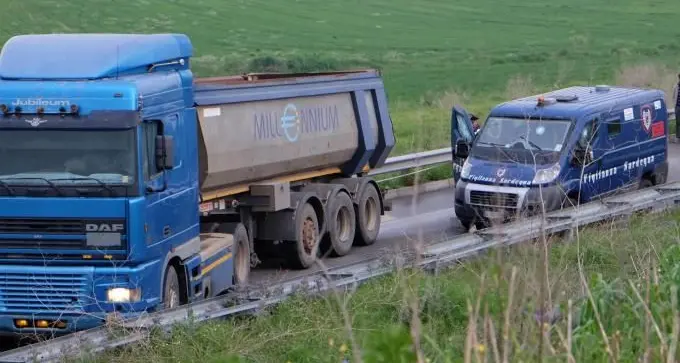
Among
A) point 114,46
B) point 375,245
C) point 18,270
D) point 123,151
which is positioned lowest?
point 375,245

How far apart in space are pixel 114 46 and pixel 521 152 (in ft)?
26.2

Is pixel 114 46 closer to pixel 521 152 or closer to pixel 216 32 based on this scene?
pixel 521 152

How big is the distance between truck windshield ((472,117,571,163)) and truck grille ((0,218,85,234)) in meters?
8.46

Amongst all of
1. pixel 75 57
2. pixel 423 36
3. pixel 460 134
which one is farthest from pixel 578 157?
pixel 423 36

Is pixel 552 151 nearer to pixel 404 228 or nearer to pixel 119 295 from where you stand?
pixel 404 228

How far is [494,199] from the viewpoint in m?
17.8

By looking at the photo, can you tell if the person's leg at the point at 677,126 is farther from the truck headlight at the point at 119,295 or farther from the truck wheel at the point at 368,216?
the truck headlight at the point at 119,295

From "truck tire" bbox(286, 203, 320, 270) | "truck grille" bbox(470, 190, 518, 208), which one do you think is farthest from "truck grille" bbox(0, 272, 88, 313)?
"truck grille" bbox(470, 190, 518, 208)

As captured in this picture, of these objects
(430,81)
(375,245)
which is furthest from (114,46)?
(430,81)

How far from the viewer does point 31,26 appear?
4672 centimetres

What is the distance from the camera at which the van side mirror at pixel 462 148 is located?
63.0 ft

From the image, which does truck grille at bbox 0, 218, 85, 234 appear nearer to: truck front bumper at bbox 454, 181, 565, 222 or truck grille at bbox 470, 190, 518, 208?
truck front bumper at bbox 454, 181, 565, 222

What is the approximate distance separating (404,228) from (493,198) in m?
2.09

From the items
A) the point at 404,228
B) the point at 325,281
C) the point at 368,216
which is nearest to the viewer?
the point at 325,281
